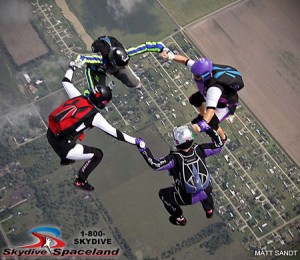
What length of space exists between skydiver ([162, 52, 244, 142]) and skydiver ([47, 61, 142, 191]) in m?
5.49


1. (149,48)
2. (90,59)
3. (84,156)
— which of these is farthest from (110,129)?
(149,48)

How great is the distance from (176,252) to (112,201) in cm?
1354

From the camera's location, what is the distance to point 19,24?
336ft

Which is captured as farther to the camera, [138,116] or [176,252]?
[138,116]

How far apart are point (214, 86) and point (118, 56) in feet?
23.5

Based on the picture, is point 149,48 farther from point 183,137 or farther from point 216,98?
point 183,137

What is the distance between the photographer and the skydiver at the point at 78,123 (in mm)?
35688

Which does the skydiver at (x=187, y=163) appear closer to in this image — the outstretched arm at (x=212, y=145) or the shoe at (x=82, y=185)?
the outstretched arm at (x=212, y=145)

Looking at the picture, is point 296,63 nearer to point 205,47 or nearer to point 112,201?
point 205,47

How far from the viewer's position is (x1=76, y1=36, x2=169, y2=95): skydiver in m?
39.0

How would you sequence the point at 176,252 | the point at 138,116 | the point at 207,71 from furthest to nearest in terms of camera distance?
the point at 138,116
the point at 176,252
the point at 207,71

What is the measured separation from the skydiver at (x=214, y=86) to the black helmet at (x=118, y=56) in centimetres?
280

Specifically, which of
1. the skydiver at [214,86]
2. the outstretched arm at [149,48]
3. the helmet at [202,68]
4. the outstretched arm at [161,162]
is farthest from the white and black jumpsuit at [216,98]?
the outstretched arm at [161,162]

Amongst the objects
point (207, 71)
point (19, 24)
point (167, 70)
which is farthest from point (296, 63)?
point (207, 71)
